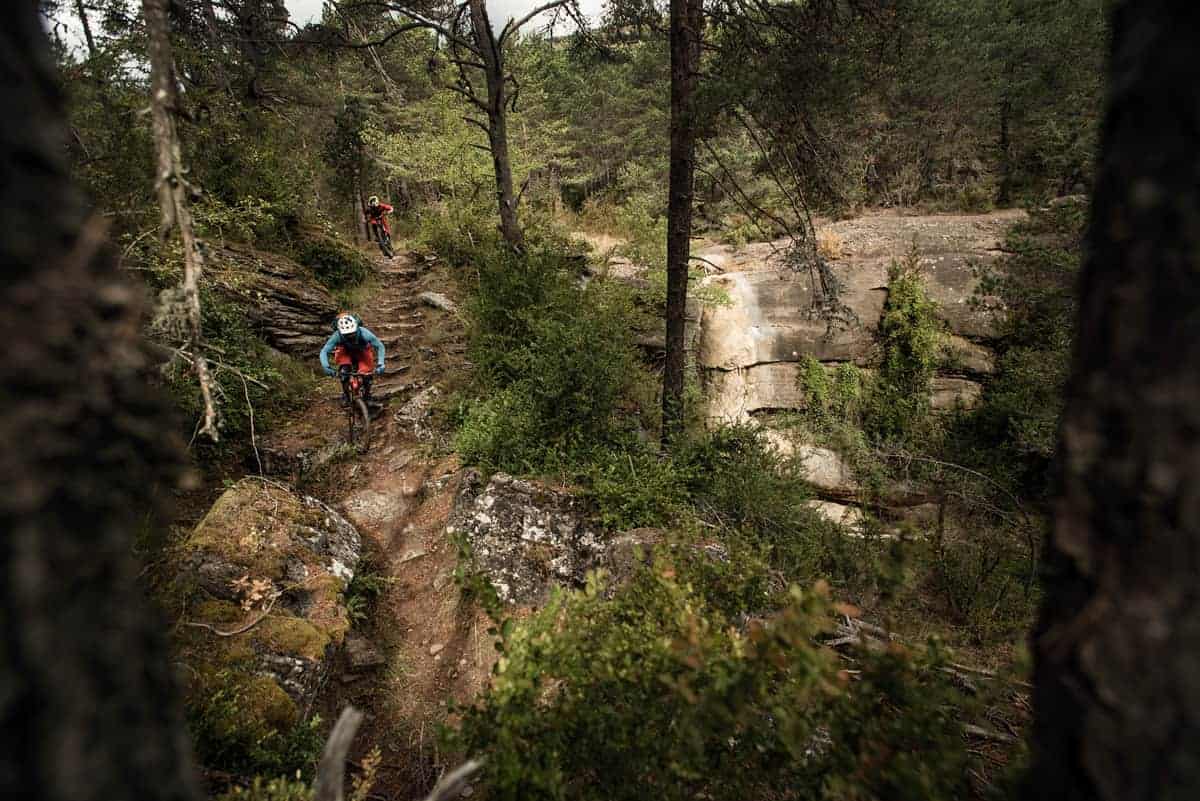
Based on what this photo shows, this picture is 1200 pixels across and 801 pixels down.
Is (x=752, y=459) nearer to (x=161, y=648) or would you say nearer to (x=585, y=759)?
(x=585, y=759)

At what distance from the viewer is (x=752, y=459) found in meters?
6.13

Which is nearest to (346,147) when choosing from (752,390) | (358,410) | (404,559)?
(358,410)

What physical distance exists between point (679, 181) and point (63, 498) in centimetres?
608

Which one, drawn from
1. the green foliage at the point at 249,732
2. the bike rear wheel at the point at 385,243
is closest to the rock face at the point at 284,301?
the bike rear wheel at the point at 385,243

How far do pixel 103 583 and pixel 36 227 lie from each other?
481mm

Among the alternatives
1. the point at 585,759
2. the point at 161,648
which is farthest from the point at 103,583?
the point at 585,759

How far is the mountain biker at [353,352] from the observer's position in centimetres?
657

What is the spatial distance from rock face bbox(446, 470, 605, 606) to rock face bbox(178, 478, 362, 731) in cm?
126

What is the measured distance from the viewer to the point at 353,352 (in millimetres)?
Result: 6871

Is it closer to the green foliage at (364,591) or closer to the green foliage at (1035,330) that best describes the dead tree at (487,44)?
the green foliage at (364,591)

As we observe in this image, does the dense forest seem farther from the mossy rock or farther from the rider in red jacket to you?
the rider in red jacket

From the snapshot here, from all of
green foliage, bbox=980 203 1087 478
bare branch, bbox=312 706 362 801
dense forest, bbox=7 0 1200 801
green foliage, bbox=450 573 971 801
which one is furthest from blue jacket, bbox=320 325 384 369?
green foliage, bbox=980 203 1087 478

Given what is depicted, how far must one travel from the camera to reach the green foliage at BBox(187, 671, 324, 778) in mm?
2740

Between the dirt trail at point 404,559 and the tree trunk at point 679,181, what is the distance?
3.23 meters
